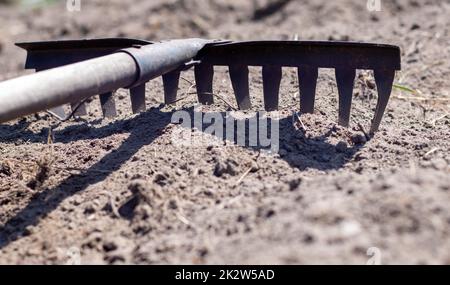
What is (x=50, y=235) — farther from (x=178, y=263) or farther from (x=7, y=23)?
(x=7, y=23)

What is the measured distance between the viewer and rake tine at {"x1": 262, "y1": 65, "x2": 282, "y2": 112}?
292 centimetres

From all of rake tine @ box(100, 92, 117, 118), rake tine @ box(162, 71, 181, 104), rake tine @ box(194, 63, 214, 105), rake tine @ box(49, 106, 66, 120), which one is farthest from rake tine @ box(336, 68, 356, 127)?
rake tine @ box(49, 106, 66, 120)

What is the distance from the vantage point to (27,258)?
197 cm

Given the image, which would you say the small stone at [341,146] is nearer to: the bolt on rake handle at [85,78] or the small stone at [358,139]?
the small stone at [358,139]

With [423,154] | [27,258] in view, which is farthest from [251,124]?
[27,258]

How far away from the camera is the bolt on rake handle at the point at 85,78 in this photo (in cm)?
194

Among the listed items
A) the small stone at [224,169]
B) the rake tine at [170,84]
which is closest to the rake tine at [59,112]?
the rake tine at [170,84]

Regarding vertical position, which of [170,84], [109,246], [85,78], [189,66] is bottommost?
Answer: [109,246]

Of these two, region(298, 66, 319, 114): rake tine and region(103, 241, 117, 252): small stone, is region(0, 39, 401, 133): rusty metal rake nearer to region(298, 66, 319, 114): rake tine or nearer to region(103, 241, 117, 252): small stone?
region(298, 66, 319, 114): rake tine

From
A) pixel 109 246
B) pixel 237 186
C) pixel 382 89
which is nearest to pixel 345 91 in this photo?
pixel 382 89

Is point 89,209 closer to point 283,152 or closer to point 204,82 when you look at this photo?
point 283,152

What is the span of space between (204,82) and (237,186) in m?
1.01

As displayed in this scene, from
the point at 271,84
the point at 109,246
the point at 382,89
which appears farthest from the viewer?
the point at 271,84

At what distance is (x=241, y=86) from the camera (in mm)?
2984
